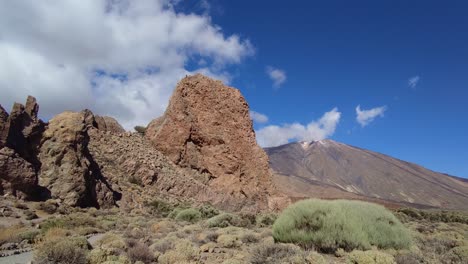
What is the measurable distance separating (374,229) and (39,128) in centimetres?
2471

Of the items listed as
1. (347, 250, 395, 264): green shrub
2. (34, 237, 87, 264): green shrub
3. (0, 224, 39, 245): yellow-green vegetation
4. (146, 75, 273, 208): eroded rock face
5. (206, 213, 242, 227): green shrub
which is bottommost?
(0, 224, 39, 245): yellow-green vegetation

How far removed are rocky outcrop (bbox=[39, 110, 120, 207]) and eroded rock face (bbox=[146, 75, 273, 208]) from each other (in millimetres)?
10405

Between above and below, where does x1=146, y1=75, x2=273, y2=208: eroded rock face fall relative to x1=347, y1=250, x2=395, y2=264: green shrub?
above

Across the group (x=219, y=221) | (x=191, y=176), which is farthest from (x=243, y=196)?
→ (x=219, y=221)

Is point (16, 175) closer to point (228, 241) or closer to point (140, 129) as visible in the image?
point (228, 241)

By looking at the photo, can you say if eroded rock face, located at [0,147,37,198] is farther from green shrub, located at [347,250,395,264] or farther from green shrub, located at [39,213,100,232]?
green shrub, located at [347,250,395,264]

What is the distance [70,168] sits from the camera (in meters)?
26.1

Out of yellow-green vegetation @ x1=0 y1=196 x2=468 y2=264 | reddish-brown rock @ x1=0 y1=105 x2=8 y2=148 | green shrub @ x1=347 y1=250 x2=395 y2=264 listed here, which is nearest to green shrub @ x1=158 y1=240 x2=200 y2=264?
yellow-green vegetation @ x1=0 y1=196 x2=468 y2=264

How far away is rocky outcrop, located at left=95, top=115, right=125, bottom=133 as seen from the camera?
40.4 meters

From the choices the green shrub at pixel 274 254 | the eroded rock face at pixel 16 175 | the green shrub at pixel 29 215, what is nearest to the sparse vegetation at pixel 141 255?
the green shrub at pixel 274 254

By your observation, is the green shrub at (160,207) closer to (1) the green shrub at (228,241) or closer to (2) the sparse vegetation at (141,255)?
(1) the green shrub at (228,241)

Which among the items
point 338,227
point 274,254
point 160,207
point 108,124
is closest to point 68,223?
point 160,207

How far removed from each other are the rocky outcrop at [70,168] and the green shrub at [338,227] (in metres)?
18.1

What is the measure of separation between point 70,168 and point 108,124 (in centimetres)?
1634
